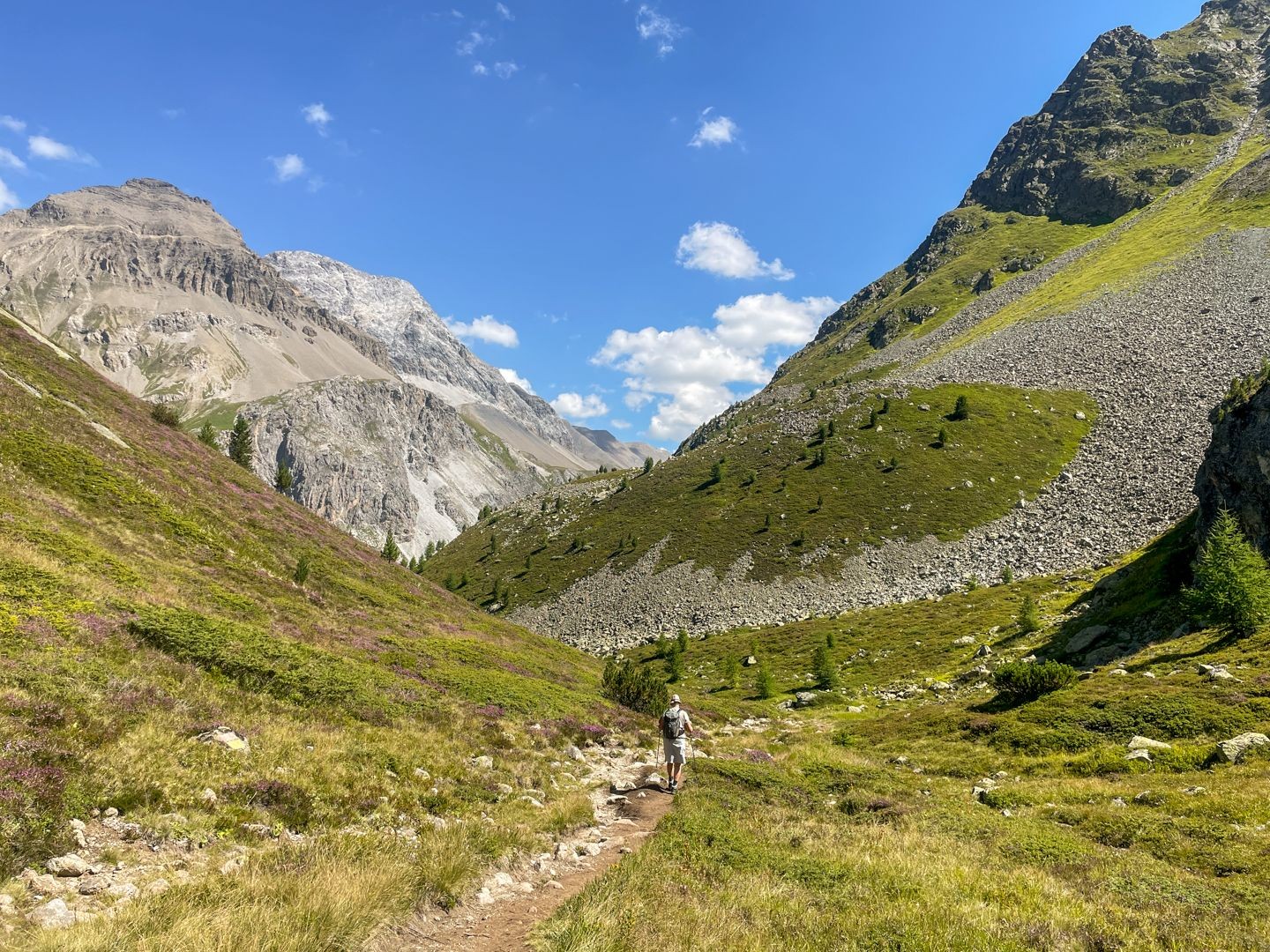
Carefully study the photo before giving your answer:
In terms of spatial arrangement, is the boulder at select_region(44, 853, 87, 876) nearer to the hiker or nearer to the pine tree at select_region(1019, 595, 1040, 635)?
the hiker

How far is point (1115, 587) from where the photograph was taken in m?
44.8

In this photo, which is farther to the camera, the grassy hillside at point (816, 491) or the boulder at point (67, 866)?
the grassy hillside at point (816, 491)

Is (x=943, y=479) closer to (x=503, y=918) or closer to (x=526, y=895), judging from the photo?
(x=526, y=895)

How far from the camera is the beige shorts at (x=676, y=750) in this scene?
17797mm

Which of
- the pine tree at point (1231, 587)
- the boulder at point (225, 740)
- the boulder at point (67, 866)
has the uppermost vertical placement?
the pine tree at point (1231, 587)

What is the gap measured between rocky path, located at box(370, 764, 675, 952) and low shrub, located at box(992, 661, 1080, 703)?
22.8 metres

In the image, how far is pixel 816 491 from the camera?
9262 centimetres

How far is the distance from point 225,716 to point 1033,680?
110 feet

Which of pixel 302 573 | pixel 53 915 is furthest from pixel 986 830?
pixel 302 573

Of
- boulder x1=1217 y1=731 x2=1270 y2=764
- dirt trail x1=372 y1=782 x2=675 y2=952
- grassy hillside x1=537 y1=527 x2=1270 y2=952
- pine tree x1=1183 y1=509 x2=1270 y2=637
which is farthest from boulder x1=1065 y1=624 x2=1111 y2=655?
dirt trail x1=372 y1=782 x2=675 y2=952

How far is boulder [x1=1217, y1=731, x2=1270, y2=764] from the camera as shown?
53.0ft

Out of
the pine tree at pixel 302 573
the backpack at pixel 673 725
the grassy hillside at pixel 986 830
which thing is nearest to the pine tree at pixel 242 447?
the pine tree at pixel 302 573

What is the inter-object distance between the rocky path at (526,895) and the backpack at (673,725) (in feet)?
7.92

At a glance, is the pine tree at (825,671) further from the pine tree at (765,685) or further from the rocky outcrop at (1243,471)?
the rocky outcrop at (1243,471)
